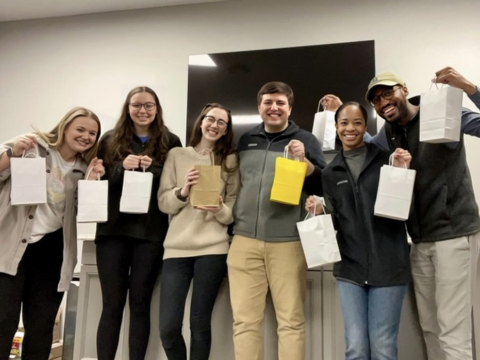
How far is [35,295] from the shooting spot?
1.56 metres

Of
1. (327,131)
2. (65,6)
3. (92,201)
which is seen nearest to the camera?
(92,201)

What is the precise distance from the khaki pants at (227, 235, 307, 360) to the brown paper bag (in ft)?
0.70

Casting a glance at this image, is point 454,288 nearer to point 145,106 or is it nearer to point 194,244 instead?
point 194,244

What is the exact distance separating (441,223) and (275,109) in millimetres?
798

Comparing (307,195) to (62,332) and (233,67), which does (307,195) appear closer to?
(233,67)

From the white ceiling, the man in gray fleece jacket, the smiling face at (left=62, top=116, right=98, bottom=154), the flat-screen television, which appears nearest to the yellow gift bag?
the man in gray fleece jacket

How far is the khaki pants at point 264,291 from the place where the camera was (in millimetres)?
1524

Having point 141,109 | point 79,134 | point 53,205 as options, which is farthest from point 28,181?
point 141,109

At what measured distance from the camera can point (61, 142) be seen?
169cm

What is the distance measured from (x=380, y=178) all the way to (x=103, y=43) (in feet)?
9.39

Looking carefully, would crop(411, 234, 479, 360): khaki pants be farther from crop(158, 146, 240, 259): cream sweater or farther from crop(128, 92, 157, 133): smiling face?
crop(128, 92, 157, 133): smiling face

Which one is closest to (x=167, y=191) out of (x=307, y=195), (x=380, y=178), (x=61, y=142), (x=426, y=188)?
(x=61, y=142)

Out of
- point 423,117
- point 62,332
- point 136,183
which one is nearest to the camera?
point 423,117

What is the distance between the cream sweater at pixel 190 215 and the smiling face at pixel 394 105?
0.68 meters
